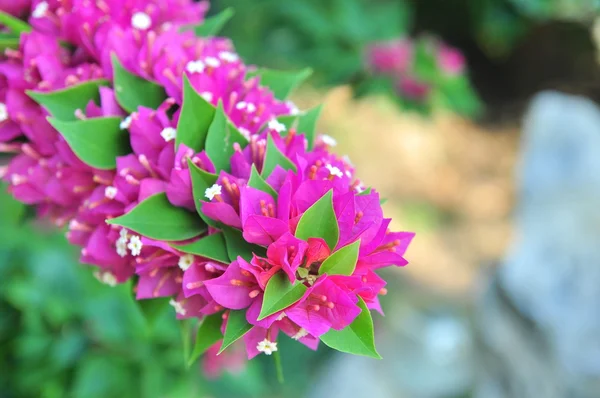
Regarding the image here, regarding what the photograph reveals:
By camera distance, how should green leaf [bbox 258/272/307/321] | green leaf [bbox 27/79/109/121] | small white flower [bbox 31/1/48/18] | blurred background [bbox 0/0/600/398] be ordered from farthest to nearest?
1. blurred background [bbox 0/0/600/398]
2. small white flower [bbox 31/1/48/18]
3. green leaf [bbox 27/79/109/121]
4. green leaf [bbox 258/272/307/321]

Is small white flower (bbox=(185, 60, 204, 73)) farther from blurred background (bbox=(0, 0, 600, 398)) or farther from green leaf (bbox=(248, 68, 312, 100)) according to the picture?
blurred background (bbox=(0, 0, 600, 398))

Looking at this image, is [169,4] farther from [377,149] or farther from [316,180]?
[377,149]

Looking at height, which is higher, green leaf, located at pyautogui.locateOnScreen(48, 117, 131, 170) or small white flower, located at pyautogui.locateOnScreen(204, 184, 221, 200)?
small white flower, located at pyautogui.locateOnScreen(204, 184, 221, 200)

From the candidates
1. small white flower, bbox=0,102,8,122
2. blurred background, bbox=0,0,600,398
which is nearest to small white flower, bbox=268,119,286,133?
small white flower, bbox=0,102,8,122

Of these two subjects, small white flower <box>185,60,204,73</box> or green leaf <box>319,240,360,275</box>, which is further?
small white flower <box>185,60,204,73</box>

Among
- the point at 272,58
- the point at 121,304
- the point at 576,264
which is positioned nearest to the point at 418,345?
the point at 576,264

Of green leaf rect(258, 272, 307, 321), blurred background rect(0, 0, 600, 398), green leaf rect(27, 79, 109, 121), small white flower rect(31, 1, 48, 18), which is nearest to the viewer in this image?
green leaf rect(258, 272, 307, 321)
